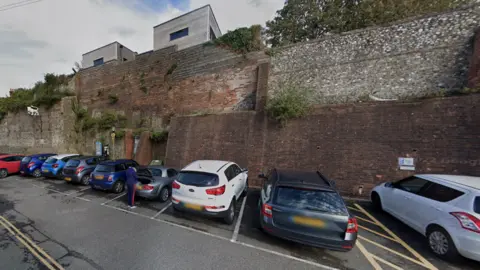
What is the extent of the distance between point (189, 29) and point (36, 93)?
719 inches

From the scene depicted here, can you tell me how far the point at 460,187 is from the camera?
3475 millimetres

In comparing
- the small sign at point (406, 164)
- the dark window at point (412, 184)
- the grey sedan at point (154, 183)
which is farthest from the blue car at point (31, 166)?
the small sign at point (406, 164)

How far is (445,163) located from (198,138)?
10.6 m

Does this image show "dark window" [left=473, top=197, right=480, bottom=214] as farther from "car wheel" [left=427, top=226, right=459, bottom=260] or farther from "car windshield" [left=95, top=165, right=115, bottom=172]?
"car windshield" [left=95, top=165, right=115, bottom=172]

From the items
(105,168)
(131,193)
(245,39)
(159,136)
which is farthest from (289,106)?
(159,136)

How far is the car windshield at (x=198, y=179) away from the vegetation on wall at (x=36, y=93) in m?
20.7

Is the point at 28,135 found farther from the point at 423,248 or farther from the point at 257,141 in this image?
the point at 423,248

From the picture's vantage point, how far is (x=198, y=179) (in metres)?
4.66

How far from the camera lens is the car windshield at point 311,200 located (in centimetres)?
326

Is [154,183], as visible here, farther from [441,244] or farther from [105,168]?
[441,244]

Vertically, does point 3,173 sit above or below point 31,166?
below

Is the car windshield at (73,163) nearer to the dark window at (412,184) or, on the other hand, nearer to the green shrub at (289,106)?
the green shrub at (289,106)

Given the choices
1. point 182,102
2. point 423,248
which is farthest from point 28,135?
point 423,248

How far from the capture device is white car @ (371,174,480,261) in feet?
10.0
